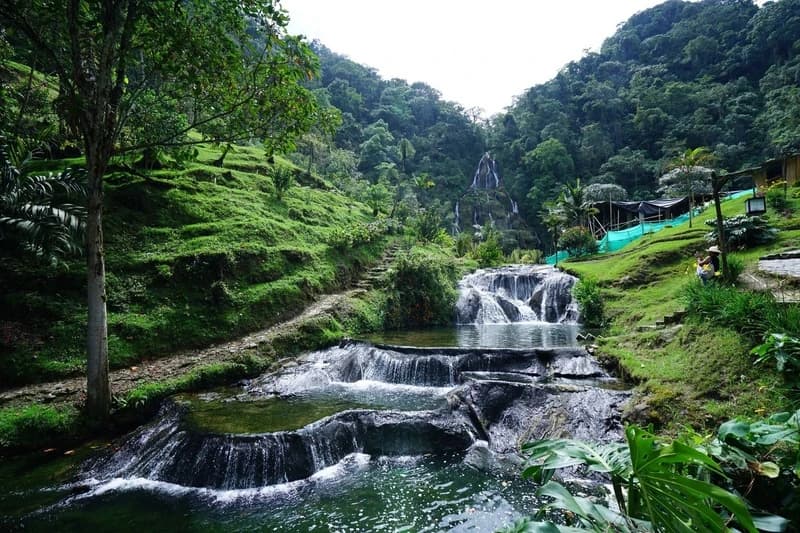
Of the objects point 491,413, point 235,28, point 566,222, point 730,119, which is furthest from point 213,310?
point 730,119

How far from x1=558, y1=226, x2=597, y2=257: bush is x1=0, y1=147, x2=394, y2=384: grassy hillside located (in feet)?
49.5

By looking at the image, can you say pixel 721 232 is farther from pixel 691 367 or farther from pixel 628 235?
pixel 628 235

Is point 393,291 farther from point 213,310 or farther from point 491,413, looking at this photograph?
point 491,413

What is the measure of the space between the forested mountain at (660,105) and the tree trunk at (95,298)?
45.6 m

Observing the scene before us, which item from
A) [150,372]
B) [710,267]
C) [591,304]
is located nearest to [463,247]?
[591,304]

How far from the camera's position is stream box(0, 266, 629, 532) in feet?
17.8

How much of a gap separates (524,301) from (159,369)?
17.4 m

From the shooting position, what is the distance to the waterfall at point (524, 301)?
63.0 feet

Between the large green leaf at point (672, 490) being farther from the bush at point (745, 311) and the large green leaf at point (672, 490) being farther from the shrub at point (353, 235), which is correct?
the shrub at point (353, 235)

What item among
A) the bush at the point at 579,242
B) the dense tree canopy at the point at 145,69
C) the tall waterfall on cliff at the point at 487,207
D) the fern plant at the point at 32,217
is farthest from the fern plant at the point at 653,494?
the tall waterfall on cliff at the point at 487,207

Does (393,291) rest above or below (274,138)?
below

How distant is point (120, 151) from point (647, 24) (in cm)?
8647

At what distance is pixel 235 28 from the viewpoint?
7.93m

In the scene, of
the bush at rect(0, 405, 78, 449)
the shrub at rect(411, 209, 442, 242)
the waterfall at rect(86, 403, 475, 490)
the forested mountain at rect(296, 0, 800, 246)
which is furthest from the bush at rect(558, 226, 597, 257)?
the bush at rect(0, 405, 78, 449)
